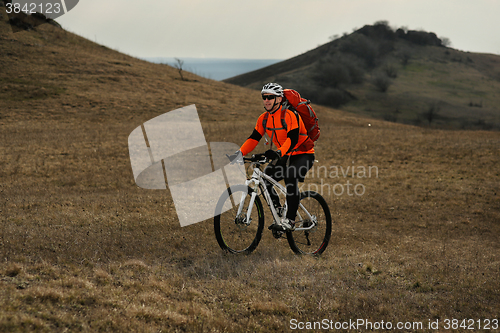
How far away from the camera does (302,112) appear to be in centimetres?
671

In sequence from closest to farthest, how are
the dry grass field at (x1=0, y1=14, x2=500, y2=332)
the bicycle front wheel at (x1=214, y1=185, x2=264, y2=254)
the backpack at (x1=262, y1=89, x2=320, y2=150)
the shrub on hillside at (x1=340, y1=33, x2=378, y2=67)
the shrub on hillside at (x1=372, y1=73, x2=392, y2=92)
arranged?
the dry grass field at (x1=0, y1=14, x2=500, y2=332) < the bicycle front wheel at (x1=214, y1=185, x2=264, y2=254) < the backpack at (x1=262, y1=89, x2=320, y2=150) < the shrub on hillside at (x1=372, y1=73, x2=392, y2=92) < the shrub on hillside at (x1=340, y1=33, x2=378, y2=67)

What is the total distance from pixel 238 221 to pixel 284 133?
5.89 ft

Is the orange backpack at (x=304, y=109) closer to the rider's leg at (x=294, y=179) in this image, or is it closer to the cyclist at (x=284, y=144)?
the cyclist at (x=284, y=144)

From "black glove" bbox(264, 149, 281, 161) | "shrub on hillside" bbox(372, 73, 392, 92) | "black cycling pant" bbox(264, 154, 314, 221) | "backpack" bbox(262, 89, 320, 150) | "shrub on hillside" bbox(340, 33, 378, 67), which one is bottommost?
"black cycling pant" bbox(264, 154, 314, 221)

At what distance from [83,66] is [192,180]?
42029 millimetres

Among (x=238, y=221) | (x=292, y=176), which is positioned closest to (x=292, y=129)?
(x=292, y=176)

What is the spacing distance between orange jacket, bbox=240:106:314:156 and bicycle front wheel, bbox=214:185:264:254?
0.82m

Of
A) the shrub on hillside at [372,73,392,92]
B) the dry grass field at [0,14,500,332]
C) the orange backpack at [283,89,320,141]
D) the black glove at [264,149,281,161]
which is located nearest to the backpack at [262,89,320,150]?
the orange backpack at [283,89,320,141]

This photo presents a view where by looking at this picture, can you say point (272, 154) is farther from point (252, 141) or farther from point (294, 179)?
point (294, 179)

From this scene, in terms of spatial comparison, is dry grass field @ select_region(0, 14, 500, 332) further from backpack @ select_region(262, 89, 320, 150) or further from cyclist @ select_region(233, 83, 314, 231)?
backpack @ select_region(262, 89, 320, 150)

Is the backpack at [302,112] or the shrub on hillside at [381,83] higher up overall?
the shrub on hillside at [381,83]

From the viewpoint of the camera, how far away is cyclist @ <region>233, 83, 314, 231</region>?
20.6ft

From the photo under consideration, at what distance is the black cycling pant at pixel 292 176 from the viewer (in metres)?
6.66

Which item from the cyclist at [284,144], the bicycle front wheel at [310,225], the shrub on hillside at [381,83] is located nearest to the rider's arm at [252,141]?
→ the cyclist at [284,144]
